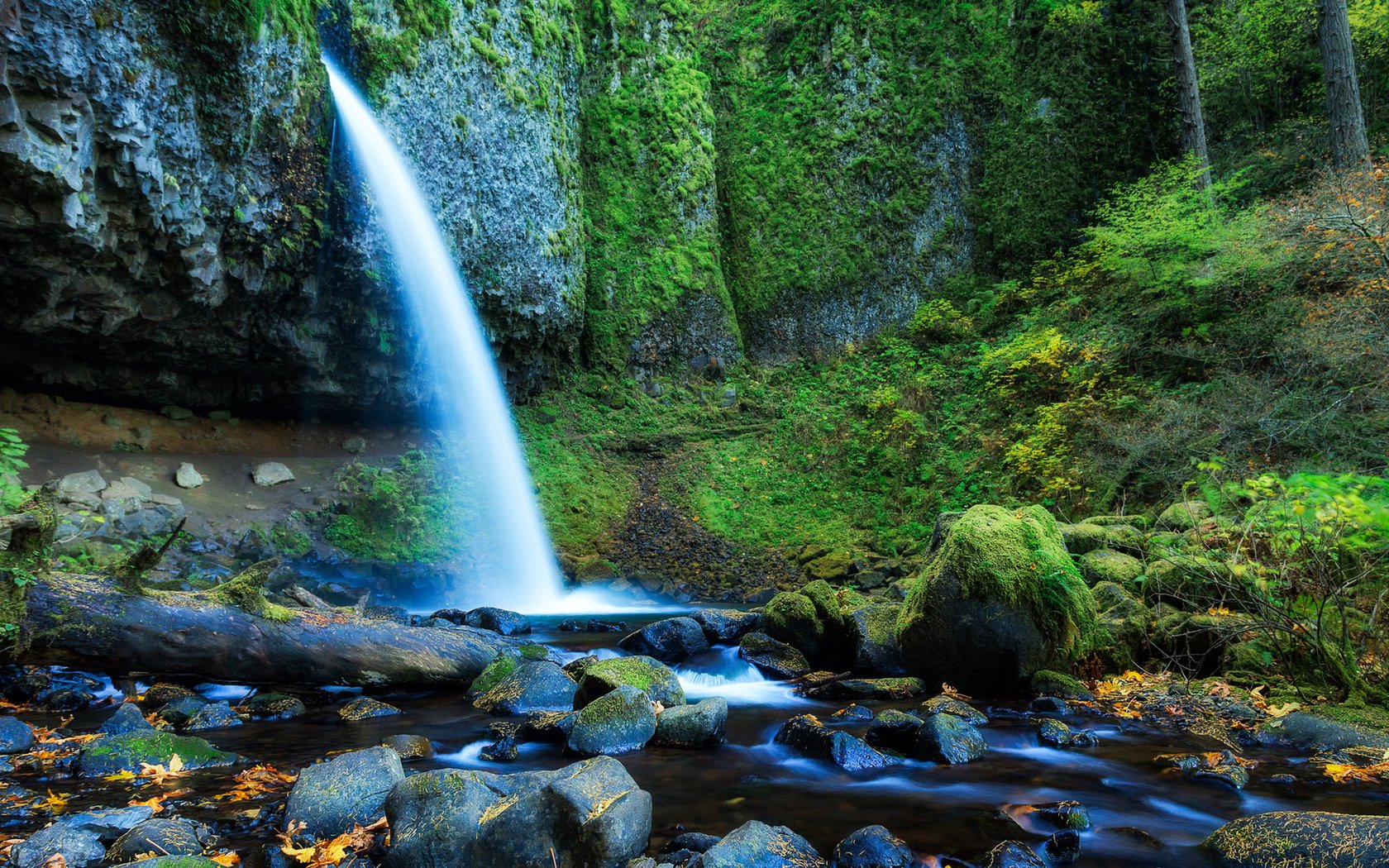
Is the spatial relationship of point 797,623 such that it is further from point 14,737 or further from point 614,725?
point 14,737

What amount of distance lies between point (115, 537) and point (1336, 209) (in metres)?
17.1

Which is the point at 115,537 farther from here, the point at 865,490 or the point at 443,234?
the point at 865,490

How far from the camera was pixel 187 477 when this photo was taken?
12.2 meters

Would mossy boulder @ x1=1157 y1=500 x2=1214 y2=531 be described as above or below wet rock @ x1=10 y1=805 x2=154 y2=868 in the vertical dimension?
above

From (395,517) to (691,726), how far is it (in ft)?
33.3

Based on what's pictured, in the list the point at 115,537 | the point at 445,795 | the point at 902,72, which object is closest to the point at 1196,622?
the point at 445,795

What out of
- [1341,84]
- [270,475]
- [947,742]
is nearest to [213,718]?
[947,742]

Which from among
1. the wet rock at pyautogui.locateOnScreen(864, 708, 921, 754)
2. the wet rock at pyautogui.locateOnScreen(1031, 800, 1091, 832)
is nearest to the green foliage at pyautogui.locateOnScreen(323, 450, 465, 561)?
the wet rock at pyautogui.locateOnScreen(864, 708, 921, 754)

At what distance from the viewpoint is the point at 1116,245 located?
1269 centimetres

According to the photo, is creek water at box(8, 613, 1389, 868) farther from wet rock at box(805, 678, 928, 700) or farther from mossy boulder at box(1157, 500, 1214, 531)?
mossy boulder at box(1157, 500, 1214, 531)

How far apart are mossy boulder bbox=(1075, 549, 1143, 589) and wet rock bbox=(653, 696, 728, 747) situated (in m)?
4.62

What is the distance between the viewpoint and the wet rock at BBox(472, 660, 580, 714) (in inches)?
229

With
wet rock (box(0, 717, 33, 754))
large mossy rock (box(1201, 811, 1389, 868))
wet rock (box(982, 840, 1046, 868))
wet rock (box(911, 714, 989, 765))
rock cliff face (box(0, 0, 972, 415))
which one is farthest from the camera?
rock cliff face (box(0, 0, 972, 415))

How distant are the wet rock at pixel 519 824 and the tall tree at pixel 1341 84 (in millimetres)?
14547
